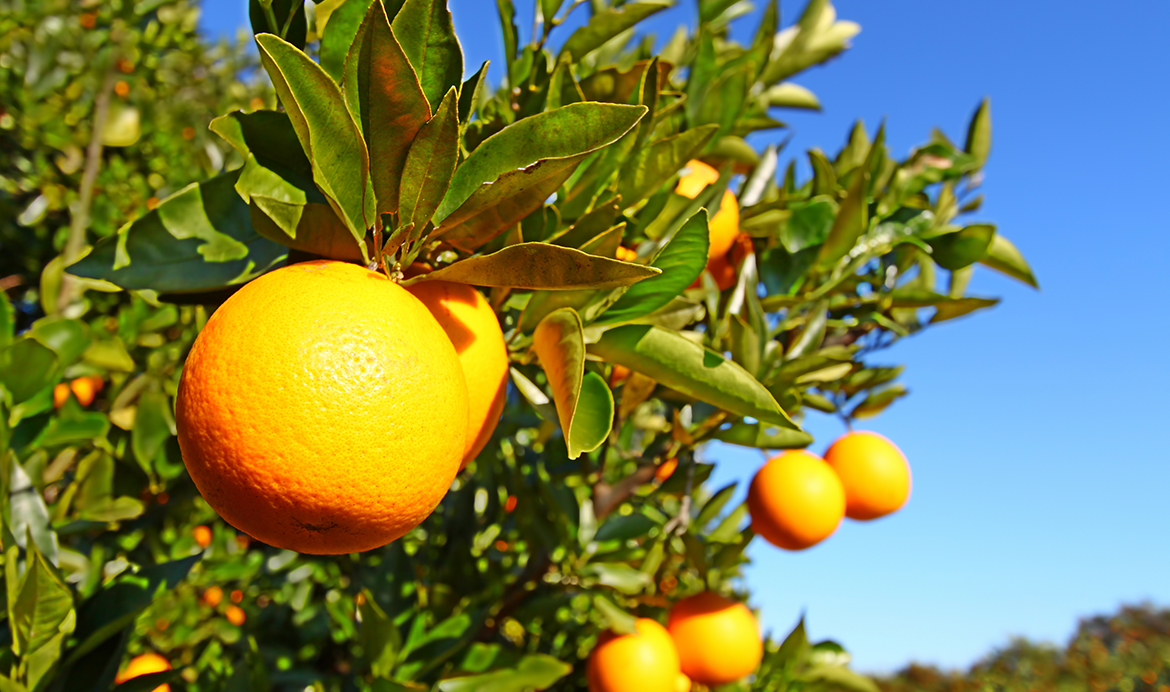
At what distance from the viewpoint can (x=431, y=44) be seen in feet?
2.79

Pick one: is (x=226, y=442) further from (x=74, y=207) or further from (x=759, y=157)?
(x=74, y=207)

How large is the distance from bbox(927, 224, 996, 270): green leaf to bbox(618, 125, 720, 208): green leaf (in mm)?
694

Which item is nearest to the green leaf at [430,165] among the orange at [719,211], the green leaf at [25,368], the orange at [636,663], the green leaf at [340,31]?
the green leaf at [340,31]

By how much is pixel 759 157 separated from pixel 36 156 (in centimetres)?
290

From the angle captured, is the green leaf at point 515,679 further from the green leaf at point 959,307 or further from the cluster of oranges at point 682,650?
the green leaf at point 959,307

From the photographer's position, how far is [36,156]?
299cm

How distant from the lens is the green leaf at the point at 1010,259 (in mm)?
1633

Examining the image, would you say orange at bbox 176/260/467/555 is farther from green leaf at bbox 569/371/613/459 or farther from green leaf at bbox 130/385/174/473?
green leaf at bbox 130/385/174/473

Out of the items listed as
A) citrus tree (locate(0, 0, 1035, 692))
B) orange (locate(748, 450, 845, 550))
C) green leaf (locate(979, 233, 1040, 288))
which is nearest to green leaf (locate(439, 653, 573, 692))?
citrus tree (locate(0, 0, 1035, 692))

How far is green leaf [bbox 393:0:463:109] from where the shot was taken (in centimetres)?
83

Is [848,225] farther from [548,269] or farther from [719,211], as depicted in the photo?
[548,269]

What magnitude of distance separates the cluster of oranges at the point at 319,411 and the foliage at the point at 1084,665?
750 centimetres

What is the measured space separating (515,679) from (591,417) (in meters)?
0.85

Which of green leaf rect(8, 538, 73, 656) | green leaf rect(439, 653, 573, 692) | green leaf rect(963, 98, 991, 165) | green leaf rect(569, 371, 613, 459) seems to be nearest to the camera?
green leaf rect(569, 371, 613, 459)
